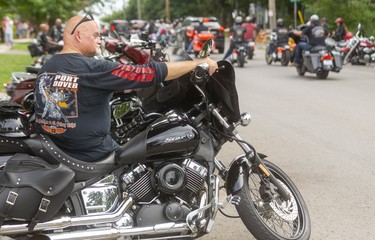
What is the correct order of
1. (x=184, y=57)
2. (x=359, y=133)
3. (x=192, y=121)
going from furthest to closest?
1. (x=359, y=133)
2. (x=184, y=57)
3. (x=192, y=121)

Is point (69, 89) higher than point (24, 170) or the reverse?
higher

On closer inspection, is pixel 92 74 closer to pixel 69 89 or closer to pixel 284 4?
A: pixel 69 89

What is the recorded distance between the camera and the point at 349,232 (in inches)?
199

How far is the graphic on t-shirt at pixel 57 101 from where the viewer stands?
3.85 meters

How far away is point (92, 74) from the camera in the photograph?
3844 millimetres

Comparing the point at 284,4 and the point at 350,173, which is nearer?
the point at 350,173

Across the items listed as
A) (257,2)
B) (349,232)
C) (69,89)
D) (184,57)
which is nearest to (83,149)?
(69,89)

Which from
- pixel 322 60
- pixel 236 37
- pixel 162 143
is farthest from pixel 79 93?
pixel 236 37

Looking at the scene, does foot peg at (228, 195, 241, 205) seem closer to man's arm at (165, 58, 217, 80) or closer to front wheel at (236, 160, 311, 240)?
front wheel at (236, 160, 311, 240)

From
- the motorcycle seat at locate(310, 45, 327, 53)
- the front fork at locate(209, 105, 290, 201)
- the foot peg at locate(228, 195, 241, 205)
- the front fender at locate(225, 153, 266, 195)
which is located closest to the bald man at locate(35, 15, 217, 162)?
the front fork at locate(209, 105, 290, 201)

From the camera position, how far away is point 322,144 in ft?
27.8

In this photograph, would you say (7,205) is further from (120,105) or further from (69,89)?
(120,105)

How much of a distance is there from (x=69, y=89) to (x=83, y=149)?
401mm

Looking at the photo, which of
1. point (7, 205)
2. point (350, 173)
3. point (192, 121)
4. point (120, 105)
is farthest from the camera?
point (350, 173)
